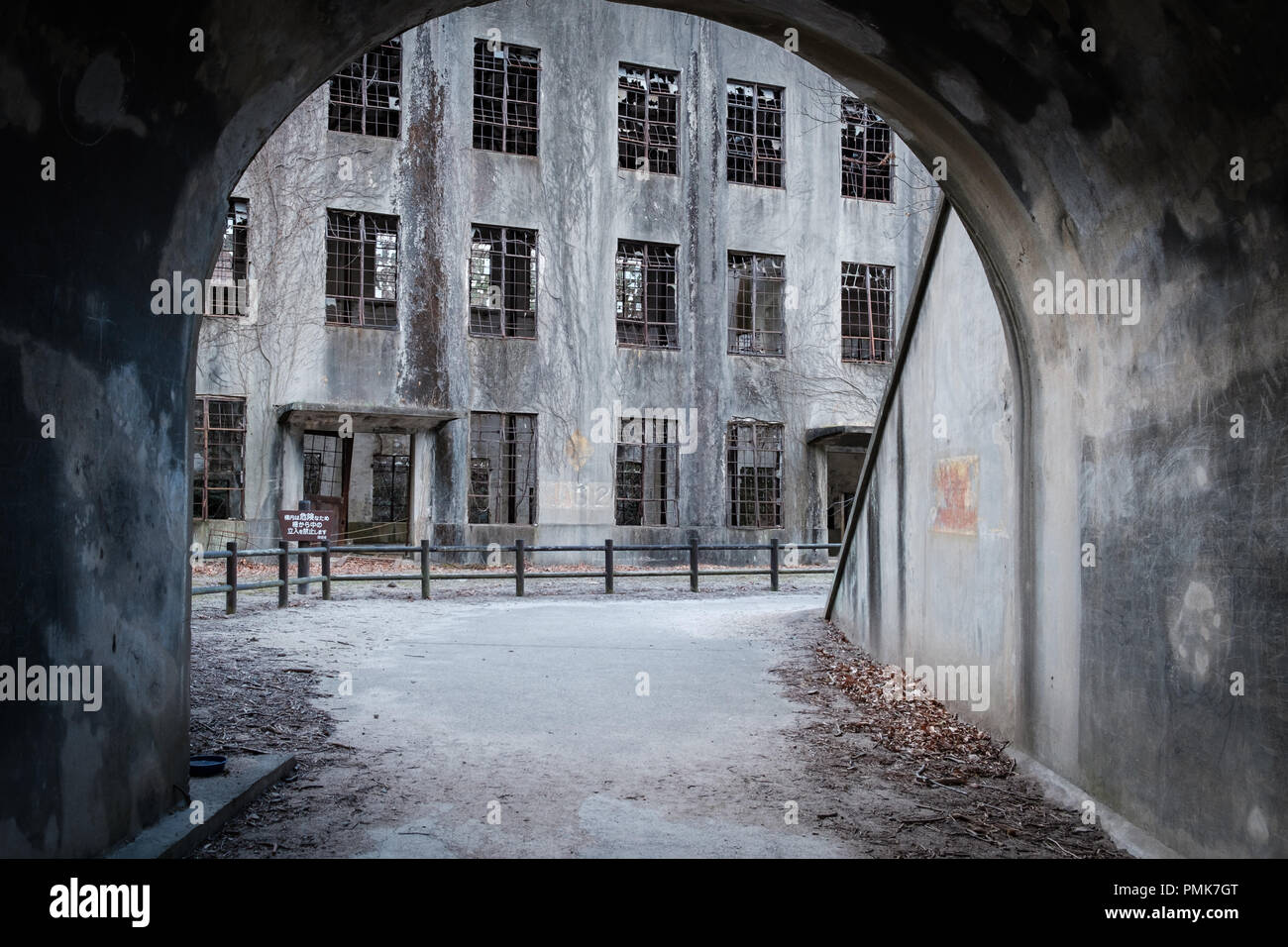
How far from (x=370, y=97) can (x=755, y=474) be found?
11.1 m

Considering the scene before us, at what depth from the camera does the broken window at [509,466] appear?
64.5ft

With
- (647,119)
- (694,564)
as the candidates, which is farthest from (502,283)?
(694,564)

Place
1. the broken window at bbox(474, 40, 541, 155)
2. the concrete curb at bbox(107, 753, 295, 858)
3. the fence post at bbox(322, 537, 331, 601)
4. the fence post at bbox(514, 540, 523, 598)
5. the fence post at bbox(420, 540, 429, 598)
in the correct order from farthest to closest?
the broken window at bbox(474, 40, 541, 155), the fence post at bbox(514, 540, 523, 598), the fence post at bbox(420, 540, 429, 598), the fence post at bbox(322, 537, 331, 601), the concrete curb at bbox(107, 753, 295, 858)

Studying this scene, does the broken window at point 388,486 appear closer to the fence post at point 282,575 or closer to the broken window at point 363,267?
the broken window at point 363,267

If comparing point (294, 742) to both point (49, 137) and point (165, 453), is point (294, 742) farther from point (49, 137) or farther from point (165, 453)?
point (49, 137)

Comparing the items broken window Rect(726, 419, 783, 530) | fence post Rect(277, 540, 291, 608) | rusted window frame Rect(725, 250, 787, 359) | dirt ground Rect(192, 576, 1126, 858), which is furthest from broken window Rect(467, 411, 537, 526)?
dirt ground Rect(192, 576, 1126, 858)

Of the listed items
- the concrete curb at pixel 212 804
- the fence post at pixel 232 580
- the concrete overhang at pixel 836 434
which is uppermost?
the concrete overhang at pixel 836 434

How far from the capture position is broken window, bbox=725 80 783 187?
71.4 ft

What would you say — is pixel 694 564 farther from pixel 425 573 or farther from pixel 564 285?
pixel 564 285

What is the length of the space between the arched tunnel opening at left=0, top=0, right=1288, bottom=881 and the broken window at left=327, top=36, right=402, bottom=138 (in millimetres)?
15371

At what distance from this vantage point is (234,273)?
1823 cm

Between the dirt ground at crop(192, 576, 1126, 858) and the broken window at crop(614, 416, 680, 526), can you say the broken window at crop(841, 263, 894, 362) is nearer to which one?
the broken window at crop(614, 416, 680, 526)

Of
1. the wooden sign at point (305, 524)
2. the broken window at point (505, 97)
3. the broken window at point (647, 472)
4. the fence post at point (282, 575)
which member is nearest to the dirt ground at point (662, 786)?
the fence post at point (282, 575)

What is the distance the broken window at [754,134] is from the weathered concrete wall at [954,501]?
48.0 ft
